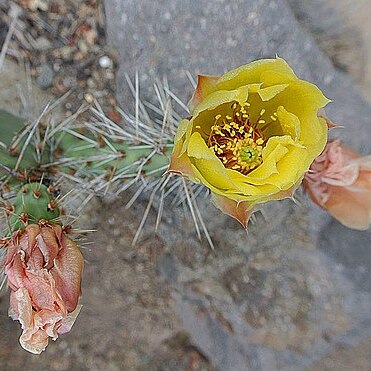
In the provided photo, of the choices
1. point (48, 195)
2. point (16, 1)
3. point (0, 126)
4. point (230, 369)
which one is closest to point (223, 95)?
point (48, 195)

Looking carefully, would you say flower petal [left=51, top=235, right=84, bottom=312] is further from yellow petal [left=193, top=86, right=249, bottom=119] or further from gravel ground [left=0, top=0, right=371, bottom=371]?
gravel ground [left=0, top=0, right=371, bottom=371]

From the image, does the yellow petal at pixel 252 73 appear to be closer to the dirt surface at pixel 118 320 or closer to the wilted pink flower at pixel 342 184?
the wilted pink flower at pixel 342 184

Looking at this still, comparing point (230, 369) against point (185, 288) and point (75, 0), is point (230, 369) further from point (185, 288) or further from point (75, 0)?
point (75, 0)

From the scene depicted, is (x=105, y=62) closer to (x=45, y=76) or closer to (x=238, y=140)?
(x=45, y=76)

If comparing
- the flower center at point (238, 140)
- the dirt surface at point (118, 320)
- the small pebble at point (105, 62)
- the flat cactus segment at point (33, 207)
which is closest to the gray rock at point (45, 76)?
the small pebble at point (105, 62)

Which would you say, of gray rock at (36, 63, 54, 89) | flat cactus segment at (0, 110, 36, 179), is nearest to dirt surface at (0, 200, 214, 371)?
gray rock at (36, 63, 54, 89)
